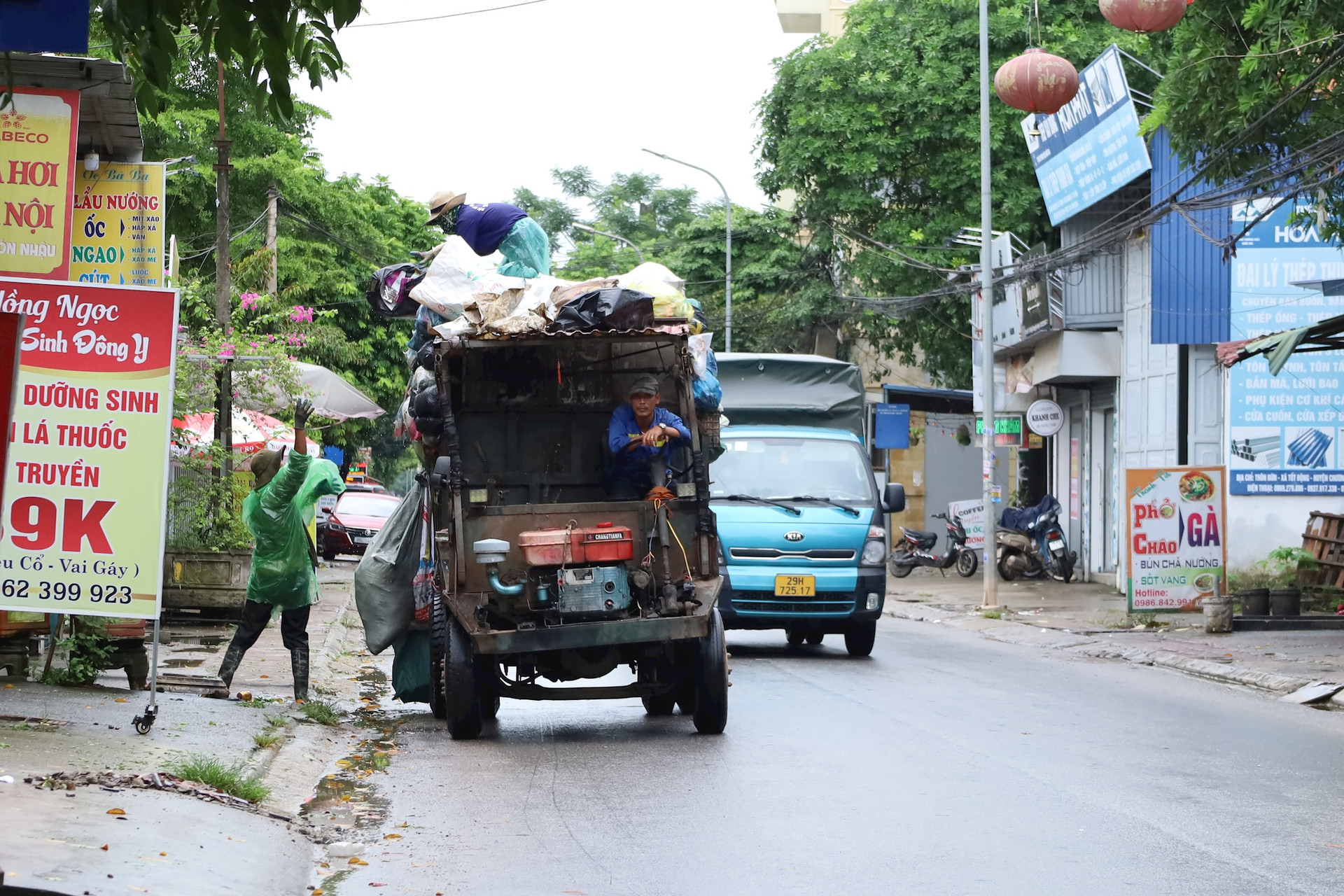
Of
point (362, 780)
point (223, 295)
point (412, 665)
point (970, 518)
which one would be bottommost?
point (362, 780)

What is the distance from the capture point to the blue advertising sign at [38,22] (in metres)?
5.00

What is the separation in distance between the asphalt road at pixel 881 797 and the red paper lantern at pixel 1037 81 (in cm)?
622

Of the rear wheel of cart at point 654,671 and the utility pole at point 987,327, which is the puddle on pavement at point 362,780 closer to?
the rear wheel of cart at point 654,671

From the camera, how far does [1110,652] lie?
16375mm

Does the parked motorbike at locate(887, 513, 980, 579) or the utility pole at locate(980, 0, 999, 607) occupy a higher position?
the utility pole at locate(980, 0, 999, 607)

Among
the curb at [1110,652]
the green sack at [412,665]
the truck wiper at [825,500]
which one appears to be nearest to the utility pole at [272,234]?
the curb at [1110,652]

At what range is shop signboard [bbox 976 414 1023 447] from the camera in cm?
2970

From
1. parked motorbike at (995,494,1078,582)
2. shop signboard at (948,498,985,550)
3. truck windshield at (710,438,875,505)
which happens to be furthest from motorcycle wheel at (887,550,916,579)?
truck windshield at (710,438,875,505)

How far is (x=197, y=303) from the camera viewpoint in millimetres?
22453

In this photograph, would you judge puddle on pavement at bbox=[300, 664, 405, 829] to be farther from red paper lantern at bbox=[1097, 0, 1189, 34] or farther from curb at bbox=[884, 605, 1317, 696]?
red paper lantern at bbox=[1097, 0, 1189, 34]

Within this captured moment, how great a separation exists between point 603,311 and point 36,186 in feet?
11.1

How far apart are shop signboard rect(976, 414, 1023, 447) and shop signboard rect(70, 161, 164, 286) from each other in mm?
20368

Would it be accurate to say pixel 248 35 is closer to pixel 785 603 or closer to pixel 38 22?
pixel 38 22

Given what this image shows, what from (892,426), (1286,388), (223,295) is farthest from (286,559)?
(892,426)
